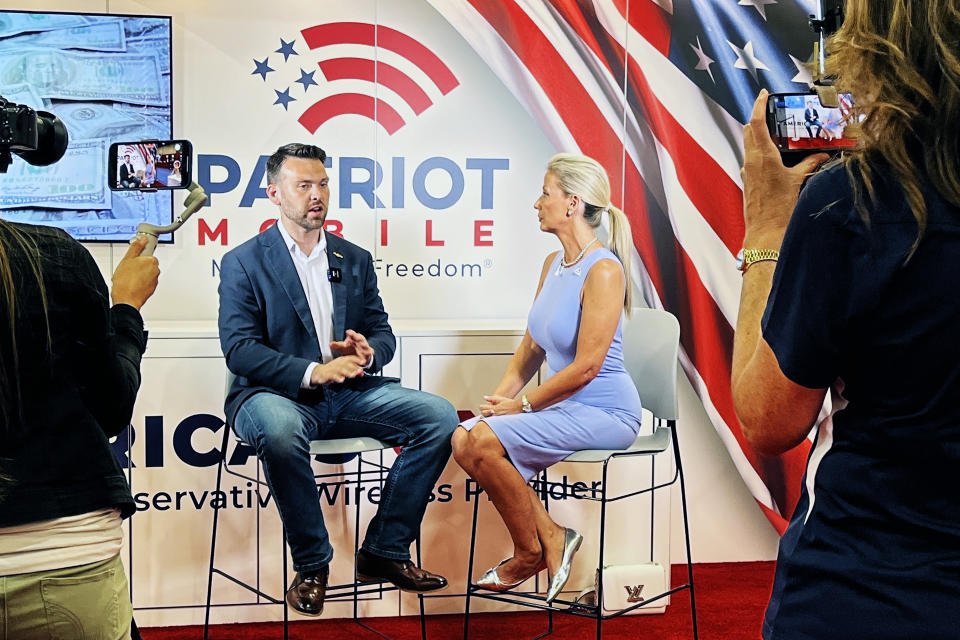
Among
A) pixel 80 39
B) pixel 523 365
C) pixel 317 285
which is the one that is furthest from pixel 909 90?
pixel 80 39

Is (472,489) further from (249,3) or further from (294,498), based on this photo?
(249,3)

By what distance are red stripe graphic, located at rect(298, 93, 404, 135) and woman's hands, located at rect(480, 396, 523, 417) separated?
4.95 feet

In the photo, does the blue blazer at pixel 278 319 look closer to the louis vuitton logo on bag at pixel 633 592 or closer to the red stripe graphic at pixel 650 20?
the louis vuitton logo on bag at pixel 633 592

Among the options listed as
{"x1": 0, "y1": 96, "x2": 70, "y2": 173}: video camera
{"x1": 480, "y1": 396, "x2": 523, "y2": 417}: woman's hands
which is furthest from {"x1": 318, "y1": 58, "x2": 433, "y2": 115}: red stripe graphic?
{"x1": 0, "y1": 96, "x2": 70, "y2": 173}: video camera

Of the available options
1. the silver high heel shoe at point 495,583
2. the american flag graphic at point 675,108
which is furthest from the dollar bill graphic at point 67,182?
the silver high heel shoe at point 495,583

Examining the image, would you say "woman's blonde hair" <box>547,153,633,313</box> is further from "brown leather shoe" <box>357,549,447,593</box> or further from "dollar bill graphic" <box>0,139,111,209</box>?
"dollar bill graphic" <box>0,139,111,209</box>

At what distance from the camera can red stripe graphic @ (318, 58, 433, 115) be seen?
4.12 metres

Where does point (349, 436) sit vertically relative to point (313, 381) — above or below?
below

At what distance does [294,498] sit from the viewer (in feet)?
9.53

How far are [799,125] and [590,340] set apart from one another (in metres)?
2.00

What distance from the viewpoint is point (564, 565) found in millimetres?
3119

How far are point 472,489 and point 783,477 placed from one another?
158 centimetres

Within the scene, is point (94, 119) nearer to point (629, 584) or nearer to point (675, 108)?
point (675, 108)

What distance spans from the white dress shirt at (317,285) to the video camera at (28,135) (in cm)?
166
